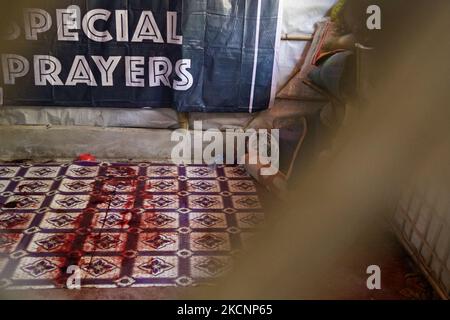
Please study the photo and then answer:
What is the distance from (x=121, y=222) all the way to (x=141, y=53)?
54.3 inches

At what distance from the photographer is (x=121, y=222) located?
2.89m

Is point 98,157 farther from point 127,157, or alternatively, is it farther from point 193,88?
point 193,88

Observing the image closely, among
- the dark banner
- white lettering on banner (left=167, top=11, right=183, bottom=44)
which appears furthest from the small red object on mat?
white lettering on banner (left=167, top=11, right=183, bottom=44)

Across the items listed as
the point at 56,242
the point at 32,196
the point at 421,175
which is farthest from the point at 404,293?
the point at 32,196

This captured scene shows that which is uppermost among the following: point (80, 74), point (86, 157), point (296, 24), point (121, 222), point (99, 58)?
point (296, 24)

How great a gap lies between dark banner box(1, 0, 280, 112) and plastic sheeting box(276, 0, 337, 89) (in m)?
0.11

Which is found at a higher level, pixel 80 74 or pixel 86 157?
pixel 80 74

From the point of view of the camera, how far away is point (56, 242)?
105 inches

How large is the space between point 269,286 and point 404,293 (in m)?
0.71

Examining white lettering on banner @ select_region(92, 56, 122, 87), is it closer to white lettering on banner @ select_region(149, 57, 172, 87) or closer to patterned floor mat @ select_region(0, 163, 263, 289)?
white lettering on banner @ select_region(149, 57, 172, 87)

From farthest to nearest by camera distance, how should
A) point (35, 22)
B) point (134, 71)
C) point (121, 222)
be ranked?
point (134, 71)
point (35, 22)
point (121, 222)

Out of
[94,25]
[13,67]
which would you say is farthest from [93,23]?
[13,67]

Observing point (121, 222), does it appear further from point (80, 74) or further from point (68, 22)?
point (68, 22)

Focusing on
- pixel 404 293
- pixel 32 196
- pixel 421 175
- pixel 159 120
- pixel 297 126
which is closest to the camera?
pixel 404 293
